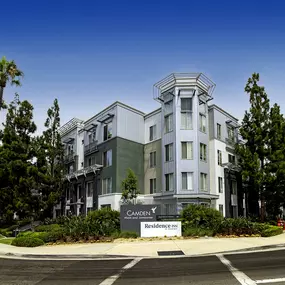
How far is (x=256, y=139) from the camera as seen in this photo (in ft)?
109

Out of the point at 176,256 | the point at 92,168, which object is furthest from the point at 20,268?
the point at 92,168

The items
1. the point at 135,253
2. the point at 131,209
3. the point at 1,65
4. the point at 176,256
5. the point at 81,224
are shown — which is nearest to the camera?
the point at 176,256

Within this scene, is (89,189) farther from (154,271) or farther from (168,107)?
(154,271)

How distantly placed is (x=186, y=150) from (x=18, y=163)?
16.5m

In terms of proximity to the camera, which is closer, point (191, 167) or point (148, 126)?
point (191, 167)

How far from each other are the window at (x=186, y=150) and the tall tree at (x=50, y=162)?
1400 centimetres

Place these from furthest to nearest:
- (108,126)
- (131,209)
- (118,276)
→ (108,126), (131,209), (118,276)

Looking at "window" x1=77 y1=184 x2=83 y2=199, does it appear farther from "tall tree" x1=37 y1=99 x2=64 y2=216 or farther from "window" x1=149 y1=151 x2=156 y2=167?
"window" x1=149 y1=151 x2=156 y2=167

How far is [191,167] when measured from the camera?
112 ft

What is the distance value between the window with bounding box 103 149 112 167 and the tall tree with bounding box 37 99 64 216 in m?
5.03

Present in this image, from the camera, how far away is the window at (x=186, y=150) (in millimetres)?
34466

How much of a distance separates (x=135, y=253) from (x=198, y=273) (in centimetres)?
595

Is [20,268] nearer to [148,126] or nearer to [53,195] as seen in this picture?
[53,195]

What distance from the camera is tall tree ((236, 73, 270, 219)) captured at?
33.0 meters
